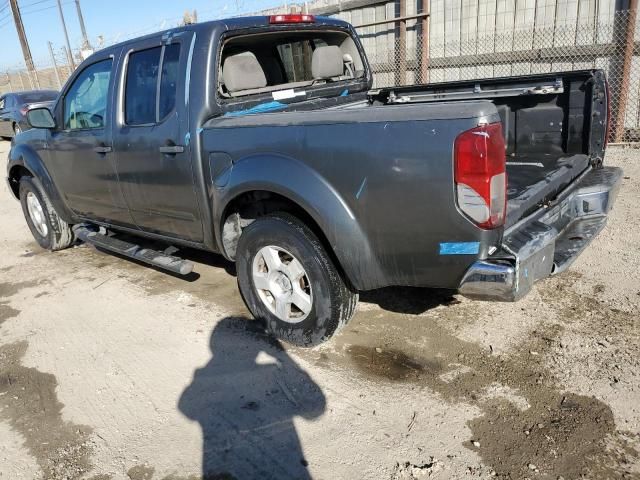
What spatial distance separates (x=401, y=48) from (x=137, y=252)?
7.36 metres

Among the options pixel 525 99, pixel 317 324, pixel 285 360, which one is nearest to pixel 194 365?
pixel 285 360

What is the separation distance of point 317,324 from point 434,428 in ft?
3.16

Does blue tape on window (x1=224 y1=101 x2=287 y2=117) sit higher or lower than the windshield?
lower

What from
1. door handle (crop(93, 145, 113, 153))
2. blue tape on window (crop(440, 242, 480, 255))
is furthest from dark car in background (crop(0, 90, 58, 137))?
blue tape on window (crop(440, 242, 480, 255))

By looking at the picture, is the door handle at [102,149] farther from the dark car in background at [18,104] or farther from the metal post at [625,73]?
the dark car in background at [18,104]

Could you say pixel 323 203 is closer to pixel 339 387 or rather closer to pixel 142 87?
pixel 339 387

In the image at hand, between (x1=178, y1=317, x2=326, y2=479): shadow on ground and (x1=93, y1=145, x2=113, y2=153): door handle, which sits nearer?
(x1=178, y1=317, x2=326, y2=479): shadow on ground

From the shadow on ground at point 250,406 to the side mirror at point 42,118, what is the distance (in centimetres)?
267

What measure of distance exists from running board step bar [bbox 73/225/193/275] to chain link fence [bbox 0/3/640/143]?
6.80 m

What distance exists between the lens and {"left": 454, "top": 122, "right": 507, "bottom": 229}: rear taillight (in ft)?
7.90

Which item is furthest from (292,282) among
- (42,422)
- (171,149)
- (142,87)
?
(142,87)

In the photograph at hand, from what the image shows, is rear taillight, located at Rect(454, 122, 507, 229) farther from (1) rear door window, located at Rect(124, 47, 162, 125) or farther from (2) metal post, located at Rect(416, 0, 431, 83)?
(2) metal post, located at Rect(416, 0, 431, 83)

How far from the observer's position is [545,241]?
2787 millimetres

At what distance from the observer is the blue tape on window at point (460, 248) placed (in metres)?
2.57
